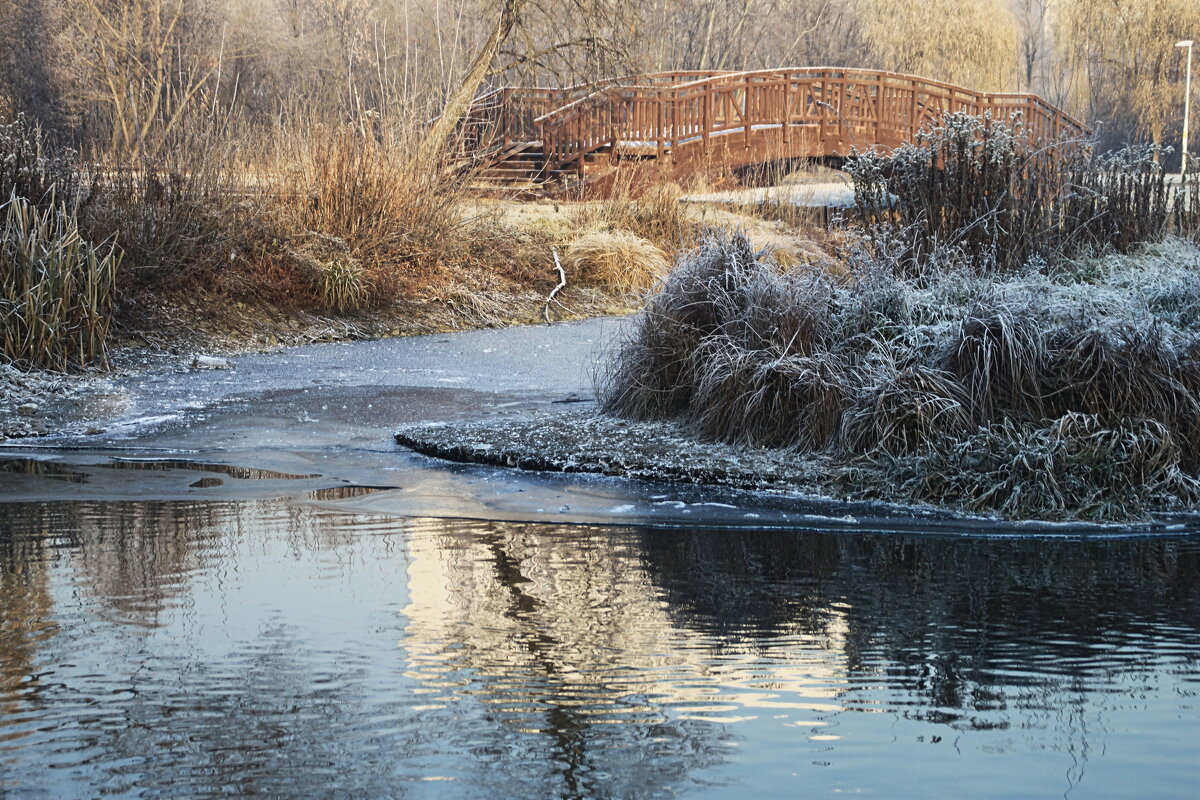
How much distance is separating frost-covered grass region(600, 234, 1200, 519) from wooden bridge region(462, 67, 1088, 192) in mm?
13778

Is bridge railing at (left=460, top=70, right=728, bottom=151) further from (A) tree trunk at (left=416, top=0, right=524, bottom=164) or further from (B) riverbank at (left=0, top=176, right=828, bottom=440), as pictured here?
(B) riverbank at (left=0, top=176, right=828, bottom=440)

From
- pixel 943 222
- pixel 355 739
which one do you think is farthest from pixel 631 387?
pixel 355 739

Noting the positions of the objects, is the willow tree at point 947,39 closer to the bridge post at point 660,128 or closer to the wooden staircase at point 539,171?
the bridge post at point 660,128

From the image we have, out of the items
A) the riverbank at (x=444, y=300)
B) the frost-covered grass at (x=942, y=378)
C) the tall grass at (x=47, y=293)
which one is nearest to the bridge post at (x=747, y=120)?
the riverbank at (x=444, y=300)

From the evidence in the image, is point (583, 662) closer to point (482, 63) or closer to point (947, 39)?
point (482, 63)

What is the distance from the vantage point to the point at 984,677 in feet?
12.9

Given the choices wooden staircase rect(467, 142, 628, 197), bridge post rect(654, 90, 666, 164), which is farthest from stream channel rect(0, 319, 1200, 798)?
bridge post rect(654, 90, 666, 164)

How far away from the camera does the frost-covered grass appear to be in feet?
21.7

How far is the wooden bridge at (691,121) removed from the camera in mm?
23844

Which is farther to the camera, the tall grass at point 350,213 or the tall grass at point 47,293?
the tall grass at point 350,213

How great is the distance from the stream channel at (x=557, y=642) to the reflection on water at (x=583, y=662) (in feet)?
0.04

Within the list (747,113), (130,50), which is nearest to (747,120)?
(747,113)

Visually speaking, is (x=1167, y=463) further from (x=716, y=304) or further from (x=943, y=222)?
(x=943, y=222)

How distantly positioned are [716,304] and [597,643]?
4446 millimetres
